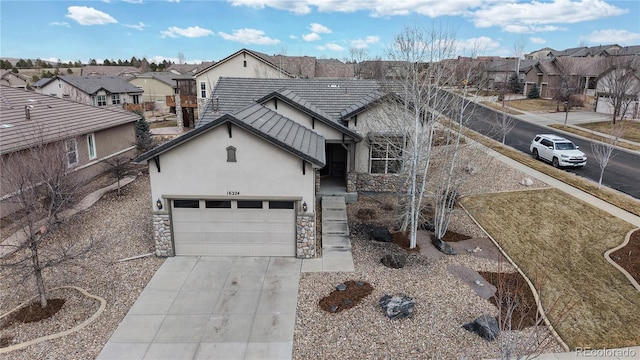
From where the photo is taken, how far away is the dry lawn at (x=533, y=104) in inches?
1880

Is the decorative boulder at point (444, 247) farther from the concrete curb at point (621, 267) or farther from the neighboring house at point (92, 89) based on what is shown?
the neighboring house at point (92, 89)

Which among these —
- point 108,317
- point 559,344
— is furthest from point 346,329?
point 108,317

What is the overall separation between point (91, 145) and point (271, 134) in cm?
1345

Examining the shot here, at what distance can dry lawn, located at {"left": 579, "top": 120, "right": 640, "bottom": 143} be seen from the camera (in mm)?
32094

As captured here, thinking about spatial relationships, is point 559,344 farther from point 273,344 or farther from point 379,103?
point 379,103

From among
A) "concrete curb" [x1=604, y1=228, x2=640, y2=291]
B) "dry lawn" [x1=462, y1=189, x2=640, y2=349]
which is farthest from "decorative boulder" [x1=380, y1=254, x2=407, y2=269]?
"concrete curb" [x1=604, y1=228, x2=640, y2=291]

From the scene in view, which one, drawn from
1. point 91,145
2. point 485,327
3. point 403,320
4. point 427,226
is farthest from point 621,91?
point 91,145

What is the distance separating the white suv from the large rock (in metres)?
18.2

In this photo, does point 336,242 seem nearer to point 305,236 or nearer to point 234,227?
point 305,236

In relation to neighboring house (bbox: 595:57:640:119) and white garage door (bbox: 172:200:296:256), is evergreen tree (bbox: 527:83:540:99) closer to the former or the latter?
neighboring house (bbox: 595:57:640:119)

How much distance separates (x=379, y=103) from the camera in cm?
1744

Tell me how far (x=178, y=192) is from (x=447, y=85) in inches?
371

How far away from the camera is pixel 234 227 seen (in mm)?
12641

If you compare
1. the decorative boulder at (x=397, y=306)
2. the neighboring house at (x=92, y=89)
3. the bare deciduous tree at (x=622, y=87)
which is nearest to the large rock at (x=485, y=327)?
the decorative boulder at (x=397, y=306)
